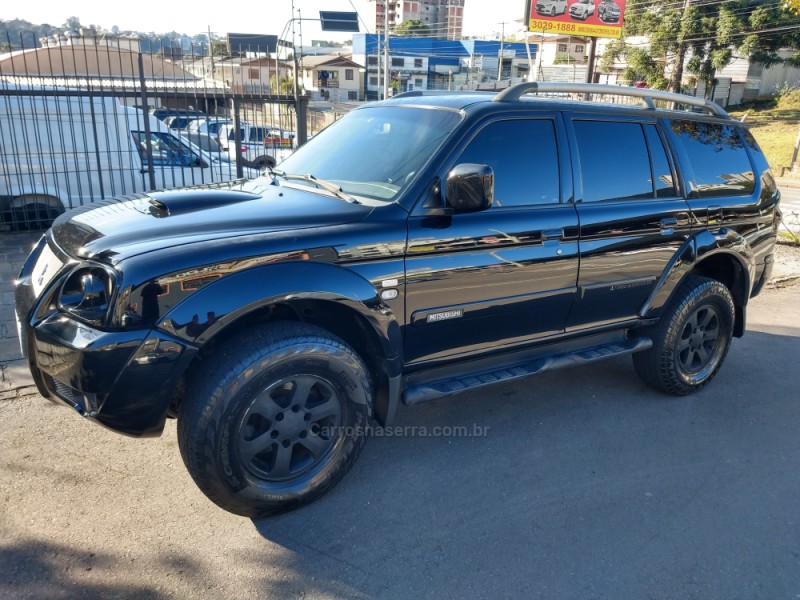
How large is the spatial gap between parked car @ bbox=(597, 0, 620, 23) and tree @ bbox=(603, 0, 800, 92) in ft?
42.1

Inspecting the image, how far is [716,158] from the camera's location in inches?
178

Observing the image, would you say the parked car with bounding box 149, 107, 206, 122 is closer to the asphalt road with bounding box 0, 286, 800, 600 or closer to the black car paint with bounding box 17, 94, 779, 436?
the black car paint with bounding box 17, 94, 779, 436

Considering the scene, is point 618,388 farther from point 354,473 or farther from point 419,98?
point 419,98

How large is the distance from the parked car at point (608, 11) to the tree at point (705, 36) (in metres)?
12.8

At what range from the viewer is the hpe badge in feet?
10.9

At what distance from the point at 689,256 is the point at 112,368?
3.67 metres

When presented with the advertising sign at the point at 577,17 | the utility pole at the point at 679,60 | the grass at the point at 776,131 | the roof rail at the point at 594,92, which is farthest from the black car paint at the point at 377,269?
the utility pole at the point at 679,60

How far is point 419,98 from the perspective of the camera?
13.1 feet

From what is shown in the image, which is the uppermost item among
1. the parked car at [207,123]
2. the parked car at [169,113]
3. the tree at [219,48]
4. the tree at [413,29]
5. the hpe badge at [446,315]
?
the tree at [413,29]

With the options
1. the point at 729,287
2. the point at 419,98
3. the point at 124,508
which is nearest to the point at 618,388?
the point at 729,287

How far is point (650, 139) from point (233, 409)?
3183 millimetres

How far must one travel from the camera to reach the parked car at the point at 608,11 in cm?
2469

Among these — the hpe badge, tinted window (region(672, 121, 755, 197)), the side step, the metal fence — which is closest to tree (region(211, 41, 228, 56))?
the metal fence

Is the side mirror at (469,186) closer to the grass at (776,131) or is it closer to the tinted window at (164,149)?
the tinted window at (164,149)
